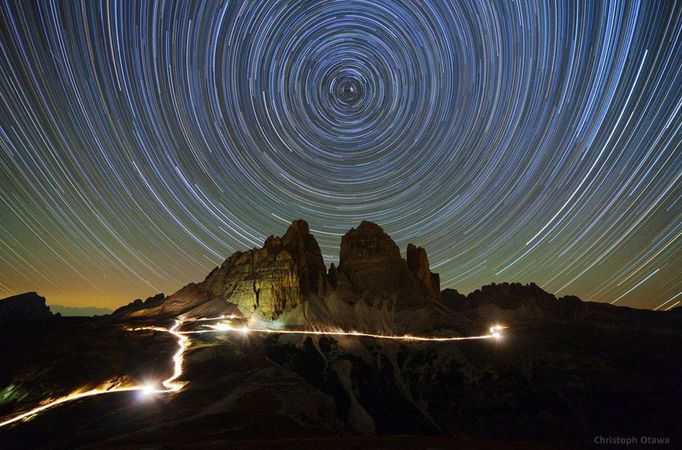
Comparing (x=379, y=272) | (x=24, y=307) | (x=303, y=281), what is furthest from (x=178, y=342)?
(x=24, y=307)

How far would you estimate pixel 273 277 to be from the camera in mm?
116062

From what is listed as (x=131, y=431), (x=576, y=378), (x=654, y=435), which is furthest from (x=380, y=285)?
(x=131, y=431)

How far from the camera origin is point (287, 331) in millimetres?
95500

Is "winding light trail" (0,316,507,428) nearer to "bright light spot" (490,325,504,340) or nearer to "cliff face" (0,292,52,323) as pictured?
"bright light spot" (490,325,504,340)

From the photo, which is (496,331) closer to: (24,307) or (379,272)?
(379,272)

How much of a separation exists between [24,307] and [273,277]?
126659mm

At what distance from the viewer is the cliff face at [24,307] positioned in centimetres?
14650

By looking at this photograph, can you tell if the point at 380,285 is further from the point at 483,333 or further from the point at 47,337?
the point at 47,337

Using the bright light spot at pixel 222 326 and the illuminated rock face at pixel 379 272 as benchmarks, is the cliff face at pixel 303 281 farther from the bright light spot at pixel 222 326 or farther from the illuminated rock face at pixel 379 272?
the bright light spot at pixel 222 326

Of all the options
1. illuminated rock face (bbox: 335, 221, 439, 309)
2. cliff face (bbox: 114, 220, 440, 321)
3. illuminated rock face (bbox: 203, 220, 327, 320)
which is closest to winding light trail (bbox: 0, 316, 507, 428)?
illuminated rock face (bbox: 203, 220, 327, 320)

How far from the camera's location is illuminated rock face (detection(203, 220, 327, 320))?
365ft

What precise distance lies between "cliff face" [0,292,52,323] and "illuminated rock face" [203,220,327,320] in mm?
88211

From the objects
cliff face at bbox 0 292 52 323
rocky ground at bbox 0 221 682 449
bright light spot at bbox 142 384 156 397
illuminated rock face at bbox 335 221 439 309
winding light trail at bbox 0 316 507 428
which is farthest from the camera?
cliff face at bbox 0 292 52 323

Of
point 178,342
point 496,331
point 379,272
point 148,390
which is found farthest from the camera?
point 379,272
